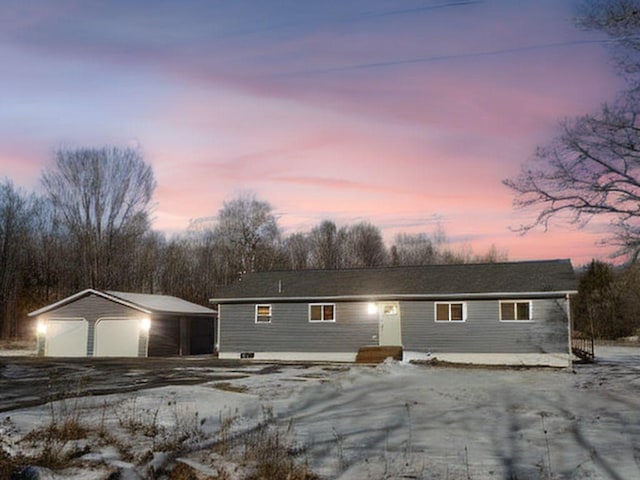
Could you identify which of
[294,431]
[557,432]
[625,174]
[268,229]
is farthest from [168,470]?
[268,229]

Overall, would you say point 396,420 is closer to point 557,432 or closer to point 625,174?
point 557,432

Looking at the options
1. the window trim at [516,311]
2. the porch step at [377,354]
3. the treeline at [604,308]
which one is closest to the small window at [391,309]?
the porch step at [377,354]

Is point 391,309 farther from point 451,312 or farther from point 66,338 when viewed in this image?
point 66,338

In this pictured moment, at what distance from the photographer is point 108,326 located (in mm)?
31781

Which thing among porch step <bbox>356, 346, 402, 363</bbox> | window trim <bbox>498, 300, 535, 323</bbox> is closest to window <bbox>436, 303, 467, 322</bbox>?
window trim <bbox>498, 300, 535, 323</bbox>

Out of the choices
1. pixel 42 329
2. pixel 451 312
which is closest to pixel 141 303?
pixel 42 329

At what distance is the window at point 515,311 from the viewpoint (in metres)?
25.0

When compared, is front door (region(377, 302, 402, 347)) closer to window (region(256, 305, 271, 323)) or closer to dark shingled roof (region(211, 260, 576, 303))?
dark shingled roof (region(211, 260, 576, 303))

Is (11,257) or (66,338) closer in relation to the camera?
(66,338)

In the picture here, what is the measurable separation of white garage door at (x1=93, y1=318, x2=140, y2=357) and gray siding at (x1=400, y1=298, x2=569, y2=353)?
13839 millimetres

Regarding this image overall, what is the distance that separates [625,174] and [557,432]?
1413cm

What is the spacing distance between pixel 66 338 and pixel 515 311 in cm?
2255

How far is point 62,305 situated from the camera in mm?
32375

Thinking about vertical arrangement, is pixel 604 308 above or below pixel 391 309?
above
